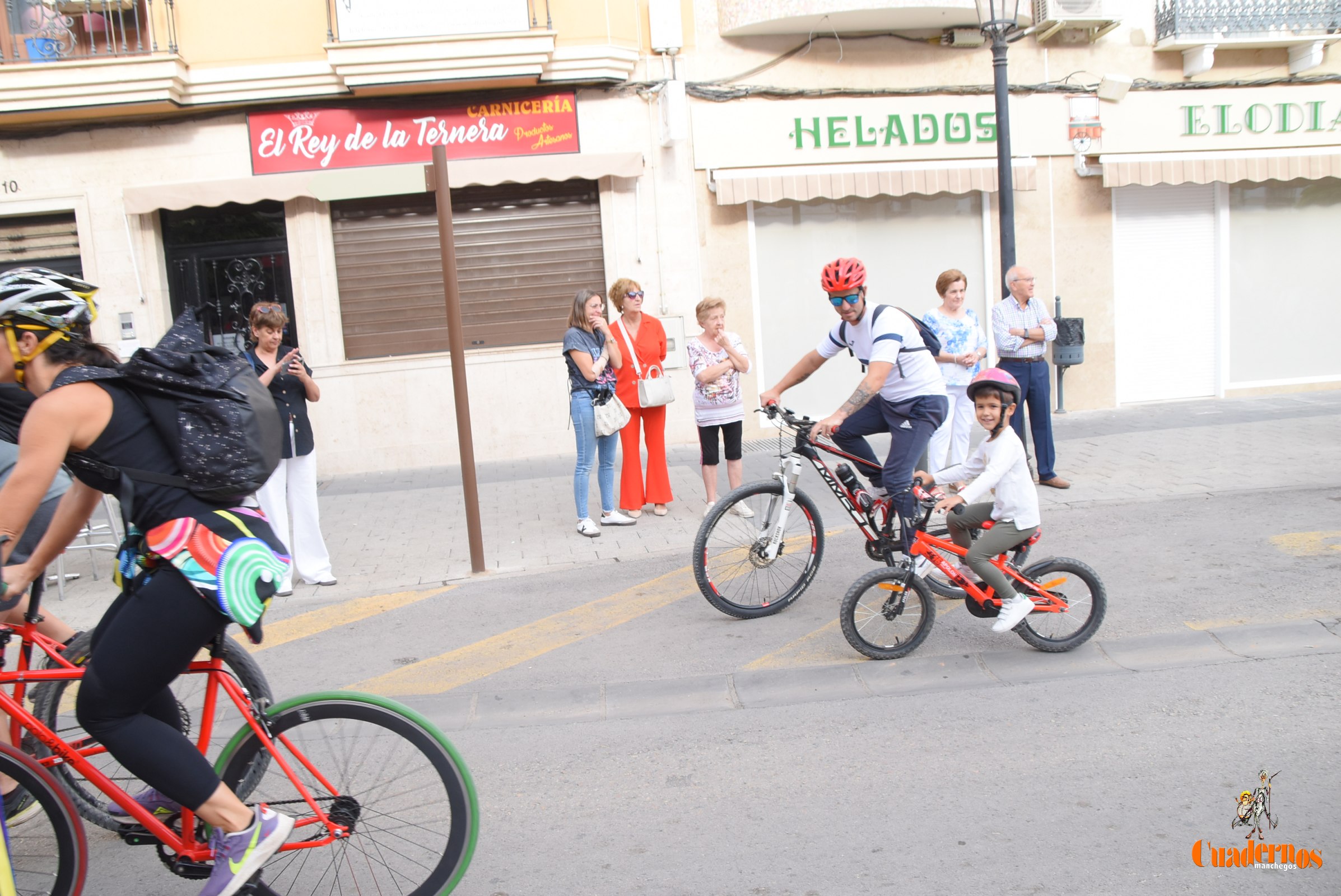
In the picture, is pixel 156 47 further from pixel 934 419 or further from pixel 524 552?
pixel 934 419

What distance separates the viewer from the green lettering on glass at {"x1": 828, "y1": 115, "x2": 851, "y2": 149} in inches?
483

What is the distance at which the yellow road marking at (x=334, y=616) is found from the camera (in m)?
6.19

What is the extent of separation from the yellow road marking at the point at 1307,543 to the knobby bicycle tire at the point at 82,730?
5.90 meters

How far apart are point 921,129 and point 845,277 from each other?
307 inches

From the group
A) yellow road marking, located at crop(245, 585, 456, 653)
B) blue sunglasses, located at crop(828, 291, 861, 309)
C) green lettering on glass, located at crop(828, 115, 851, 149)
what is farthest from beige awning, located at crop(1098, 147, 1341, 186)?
yellow road marking, located at crop(245, 585, 456, 653)

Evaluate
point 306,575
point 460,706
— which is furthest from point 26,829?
point 306,575

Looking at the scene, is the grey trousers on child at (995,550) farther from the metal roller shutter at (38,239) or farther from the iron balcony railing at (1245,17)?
the metal roller shutter at (38,239)

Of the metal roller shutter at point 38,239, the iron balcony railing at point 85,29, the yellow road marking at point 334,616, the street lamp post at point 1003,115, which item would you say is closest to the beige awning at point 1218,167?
the street lamp post at point 1003,115

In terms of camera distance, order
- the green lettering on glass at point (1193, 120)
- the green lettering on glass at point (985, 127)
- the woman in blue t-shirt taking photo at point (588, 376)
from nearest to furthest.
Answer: the woman in blue t-shirt taking photo at point (588, 376) < the green lettering on glass at point (985, 127) < the green lettering on glass at point (1193, 120)

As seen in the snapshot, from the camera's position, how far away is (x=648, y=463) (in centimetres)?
862

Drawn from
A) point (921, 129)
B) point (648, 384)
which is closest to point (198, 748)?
point (648, 384)

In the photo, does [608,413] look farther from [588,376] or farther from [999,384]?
[999,384]

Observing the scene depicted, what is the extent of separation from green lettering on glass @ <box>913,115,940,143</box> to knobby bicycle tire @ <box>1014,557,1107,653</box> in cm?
855

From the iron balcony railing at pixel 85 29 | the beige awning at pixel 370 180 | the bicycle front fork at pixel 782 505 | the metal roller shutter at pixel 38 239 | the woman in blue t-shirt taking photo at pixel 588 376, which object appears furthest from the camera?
the metal roller shutter at pixel 38 239
